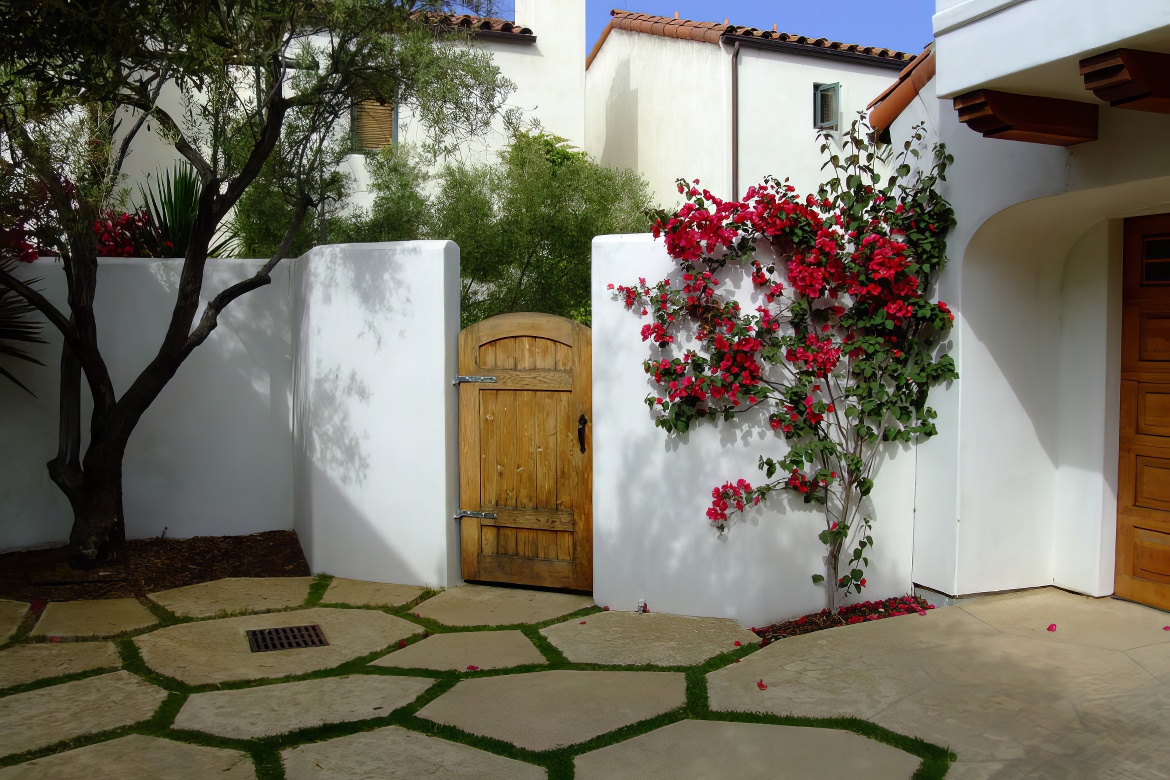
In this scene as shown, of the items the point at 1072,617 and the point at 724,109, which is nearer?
the point at 1072,617

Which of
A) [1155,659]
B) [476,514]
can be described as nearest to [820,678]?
[1155,659]

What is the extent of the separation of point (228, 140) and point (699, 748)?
16.9 ft

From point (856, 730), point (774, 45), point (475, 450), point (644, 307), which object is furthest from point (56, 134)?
point (774, 45)

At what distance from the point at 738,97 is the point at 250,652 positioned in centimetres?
1021

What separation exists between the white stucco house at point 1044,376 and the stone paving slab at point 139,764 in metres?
3.78

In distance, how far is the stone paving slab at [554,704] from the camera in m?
3.87

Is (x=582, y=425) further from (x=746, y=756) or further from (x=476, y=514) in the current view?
(x=746, y=756)

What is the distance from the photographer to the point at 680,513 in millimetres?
5676

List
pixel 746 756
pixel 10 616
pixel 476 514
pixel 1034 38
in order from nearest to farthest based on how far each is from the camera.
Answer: pixel 746 756 < pixel 1034 38 < pixel 10 616 < pixel 476 514

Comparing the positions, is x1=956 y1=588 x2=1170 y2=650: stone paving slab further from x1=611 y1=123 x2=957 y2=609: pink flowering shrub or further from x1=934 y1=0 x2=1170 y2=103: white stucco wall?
x1=934 y1=0 x2=1170 y2=103: white stucco wall

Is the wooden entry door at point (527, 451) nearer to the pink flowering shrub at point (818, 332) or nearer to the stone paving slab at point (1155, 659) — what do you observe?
the pink flowering shrub at point (818, 332)

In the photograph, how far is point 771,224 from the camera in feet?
17.4

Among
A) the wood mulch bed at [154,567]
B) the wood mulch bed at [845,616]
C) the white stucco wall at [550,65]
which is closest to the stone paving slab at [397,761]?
the wood mulch bed at [845,616]

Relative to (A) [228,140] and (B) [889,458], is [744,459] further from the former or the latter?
(A) [228,140]
